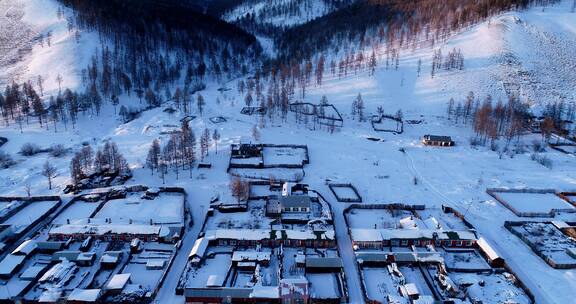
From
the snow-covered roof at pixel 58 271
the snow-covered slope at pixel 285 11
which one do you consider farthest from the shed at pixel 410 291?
the snow-covered slope at pixel 285 11

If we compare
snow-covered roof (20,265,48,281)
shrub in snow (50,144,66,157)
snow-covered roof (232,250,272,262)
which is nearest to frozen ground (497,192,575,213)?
snow-covered roof (232,250,272,262)

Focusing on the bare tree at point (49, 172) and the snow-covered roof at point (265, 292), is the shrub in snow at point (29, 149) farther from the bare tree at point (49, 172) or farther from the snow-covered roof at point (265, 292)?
the snow-covered roof at point (265, 292)

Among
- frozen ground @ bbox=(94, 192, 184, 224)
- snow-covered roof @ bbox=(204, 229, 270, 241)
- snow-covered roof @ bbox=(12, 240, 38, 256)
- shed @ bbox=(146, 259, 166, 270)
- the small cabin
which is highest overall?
the small cabin

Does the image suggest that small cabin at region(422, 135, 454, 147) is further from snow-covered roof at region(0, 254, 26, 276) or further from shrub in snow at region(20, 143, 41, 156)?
shrub in snow at region(20, 143, 41, 156)

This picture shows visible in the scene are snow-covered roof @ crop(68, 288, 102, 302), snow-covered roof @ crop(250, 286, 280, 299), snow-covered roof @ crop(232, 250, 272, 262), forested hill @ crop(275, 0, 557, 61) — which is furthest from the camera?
forested hill @ crop(275, 0, 557, 61)

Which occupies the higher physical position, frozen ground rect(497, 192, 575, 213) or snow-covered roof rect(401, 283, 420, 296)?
frozen ground rect(497, 192, 575, 213)

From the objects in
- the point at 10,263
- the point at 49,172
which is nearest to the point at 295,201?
the point at 10,263

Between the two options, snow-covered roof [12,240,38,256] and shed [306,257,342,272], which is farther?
snow-covered roof [12,240,38,256]

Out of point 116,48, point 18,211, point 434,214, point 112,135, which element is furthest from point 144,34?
point 434,214
